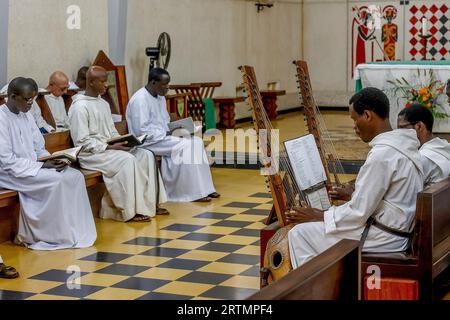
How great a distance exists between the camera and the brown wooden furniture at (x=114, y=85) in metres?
10.4

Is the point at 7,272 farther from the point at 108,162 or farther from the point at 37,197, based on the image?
the point at 108,162

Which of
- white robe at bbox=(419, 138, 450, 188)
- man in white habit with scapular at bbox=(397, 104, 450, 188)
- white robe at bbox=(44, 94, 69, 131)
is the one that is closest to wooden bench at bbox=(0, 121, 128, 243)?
white robe at bbox=(44, 94, 69, 131)

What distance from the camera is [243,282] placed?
5918 millimetres

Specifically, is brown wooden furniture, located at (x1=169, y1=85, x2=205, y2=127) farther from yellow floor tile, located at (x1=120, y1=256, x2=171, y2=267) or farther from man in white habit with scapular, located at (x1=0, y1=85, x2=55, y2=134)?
yellow floor tile, located at (x1=120, y1=256, x2=171, y2=267)

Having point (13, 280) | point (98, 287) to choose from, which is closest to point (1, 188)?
point (13, 280)

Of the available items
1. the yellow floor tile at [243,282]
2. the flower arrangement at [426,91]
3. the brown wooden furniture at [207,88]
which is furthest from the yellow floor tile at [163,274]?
the brown wooden furniture at [207,88]

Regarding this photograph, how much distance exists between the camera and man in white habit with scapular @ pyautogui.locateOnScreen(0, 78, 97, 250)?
711 cm

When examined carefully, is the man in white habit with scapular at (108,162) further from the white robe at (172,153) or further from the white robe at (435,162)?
the white robe at (435,162)

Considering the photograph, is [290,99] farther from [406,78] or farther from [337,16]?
[406,78]

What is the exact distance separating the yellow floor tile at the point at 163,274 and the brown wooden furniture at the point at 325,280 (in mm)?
2597

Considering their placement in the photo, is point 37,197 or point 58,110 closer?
point 37,197

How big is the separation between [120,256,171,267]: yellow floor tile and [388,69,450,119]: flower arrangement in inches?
253

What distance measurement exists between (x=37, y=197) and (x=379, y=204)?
3465 mm

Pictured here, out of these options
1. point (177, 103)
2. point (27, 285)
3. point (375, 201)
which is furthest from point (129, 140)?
point (375, 201)
